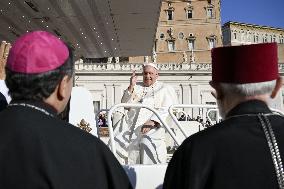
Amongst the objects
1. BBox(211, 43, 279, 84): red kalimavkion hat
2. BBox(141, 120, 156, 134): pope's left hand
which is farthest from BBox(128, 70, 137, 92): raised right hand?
BBox(211, 43, 279, 84): red kalimavkion hat

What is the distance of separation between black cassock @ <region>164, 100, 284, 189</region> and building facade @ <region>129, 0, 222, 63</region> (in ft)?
189

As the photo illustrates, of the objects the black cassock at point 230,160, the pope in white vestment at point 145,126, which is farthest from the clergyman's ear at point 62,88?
the pope in white vestment at point 145,126

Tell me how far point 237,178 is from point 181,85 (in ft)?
136

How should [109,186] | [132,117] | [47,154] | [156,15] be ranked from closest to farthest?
[47,154]
[109,186]
[132,117]
[156,15]

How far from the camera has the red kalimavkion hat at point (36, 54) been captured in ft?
6.22

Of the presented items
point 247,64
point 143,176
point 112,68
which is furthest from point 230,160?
point 112,68

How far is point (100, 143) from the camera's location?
1.94m

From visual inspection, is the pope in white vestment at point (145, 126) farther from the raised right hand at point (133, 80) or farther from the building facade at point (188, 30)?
the building facade at point (188, 30)

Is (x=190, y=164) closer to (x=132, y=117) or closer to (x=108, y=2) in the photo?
(x=132, y=117)

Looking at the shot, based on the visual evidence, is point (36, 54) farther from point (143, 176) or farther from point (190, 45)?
point (190, 45)


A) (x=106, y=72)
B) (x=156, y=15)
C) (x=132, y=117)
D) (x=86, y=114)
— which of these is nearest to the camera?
(x=86, y=114)

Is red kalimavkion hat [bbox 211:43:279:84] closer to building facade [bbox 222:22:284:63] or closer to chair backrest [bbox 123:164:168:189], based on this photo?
chair backrest [bbox 123:164:168:189]

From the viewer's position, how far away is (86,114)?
4.20 metres

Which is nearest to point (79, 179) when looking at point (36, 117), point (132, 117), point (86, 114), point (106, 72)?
point (36, 117)
